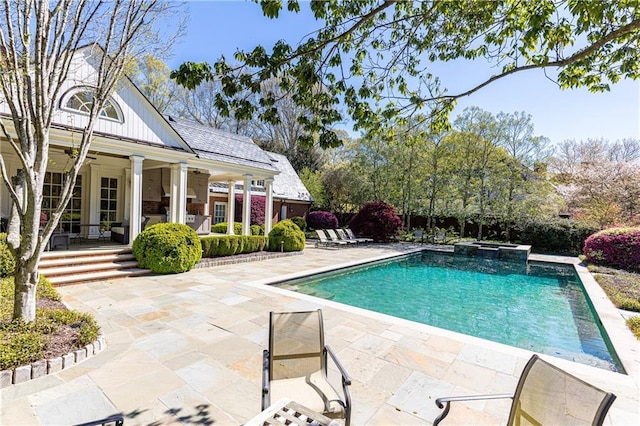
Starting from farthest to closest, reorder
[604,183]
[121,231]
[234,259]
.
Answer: [604,183] → [234,259] → [121,231]

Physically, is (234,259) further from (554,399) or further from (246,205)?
(554,399)

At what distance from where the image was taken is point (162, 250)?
9.04 meters

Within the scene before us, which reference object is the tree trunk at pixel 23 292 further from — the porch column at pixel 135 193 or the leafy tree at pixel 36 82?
the porch column at pixel 135 193

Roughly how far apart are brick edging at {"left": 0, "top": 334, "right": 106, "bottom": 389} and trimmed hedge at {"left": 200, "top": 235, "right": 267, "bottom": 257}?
726cm

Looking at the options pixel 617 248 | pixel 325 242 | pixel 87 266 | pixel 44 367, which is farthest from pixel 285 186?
pixel 44 367

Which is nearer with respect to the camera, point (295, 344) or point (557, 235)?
point (295, 344)

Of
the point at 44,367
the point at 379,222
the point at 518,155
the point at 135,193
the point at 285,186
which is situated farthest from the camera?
the point at 285,186

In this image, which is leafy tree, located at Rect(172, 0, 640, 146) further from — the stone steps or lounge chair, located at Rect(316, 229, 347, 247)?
lounge chair, located at Rect(316, 229, 347, 247)

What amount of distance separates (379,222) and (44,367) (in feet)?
61.9

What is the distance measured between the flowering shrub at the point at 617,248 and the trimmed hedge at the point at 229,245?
14296mm

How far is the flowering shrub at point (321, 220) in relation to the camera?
24.3 metres

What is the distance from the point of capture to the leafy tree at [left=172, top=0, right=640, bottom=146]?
4.33 metres

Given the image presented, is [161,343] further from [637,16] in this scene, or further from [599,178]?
[599,178]

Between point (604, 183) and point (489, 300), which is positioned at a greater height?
point (604, 183)
